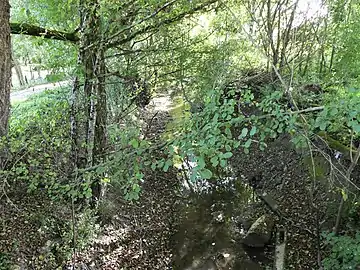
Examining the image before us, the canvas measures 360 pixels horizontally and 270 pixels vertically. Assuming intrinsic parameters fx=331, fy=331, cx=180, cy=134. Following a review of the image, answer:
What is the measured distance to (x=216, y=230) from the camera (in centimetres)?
670

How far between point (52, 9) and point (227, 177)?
604 cm

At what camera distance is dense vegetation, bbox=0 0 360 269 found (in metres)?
2.56

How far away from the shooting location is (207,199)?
8047 mm

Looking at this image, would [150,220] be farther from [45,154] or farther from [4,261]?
[45,154]

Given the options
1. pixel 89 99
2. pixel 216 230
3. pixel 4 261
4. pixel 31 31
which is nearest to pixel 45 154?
pixel 89 99

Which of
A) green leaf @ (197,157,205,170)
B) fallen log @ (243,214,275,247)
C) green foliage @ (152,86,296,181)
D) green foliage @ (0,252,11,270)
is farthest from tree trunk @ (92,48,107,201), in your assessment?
green leaf @ (197,157,205,170)

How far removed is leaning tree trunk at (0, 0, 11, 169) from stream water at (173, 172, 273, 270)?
351 cm

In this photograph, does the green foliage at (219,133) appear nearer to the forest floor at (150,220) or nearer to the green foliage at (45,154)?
the forest floor at (150,220)

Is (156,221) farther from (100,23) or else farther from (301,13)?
(301,13)

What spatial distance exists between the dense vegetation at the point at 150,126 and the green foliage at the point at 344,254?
1.0 inches

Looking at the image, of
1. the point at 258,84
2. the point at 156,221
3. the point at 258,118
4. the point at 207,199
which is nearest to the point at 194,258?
the point at 156,221

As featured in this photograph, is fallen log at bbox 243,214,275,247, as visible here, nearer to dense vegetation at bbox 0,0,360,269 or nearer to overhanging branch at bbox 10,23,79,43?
dense vegetation at bbox 0,0,360,269

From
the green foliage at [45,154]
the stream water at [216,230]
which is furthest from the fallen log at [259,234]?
the green foliage at [45,154]

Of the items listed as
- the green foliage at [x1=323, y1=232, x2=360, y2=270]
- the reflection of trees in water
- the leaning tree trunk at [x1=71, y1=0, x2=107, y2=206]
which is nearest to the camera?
the green foliage at [x1=323, y1=232, x2=360, y2=270]
